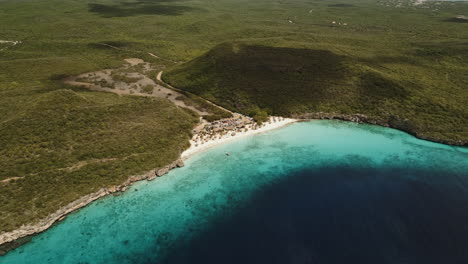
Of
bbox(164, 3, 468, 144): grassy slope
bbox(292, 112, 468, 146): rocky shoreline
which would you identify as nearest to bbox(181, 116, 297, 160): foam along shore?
bbox(164, 3, 468, 144): grassy slope

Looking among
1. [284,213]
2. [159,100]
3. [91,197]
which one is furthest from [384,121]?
[91,197]

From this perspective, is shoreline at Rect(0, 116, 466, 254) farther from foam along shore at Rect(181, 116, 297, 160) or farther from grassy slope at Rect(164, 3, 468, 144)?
grassy slope at Rect(164, 3, 468, 144)

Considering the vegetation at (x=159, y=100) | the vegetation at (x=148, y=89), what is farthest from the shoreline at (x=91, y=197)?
the vegetation at (x=148, y=89)

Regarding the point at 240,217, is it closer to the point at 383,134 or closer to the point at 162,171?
the point at 162,171

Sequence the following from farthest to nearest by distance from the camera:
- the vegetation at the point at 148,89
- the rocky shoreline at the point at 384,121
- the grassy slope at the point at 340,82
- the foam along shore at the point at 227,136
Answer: the vegetation at the point at 148,89, the grassy slope at the point at 340,82, the rocky shoreline at the point at 384,121, the foam along shore at the point at 227,136

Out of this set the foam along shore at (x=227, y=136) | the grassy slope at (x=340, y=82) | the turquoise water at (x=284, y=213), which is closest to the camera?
the turquoise water at (x=284, y=213)

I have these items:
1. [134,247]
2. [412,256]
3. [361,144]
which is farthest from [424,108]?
[134,247]

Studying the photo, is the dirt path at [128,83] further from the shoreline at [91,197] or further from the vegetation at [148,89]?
the shoreline at [91,197]
